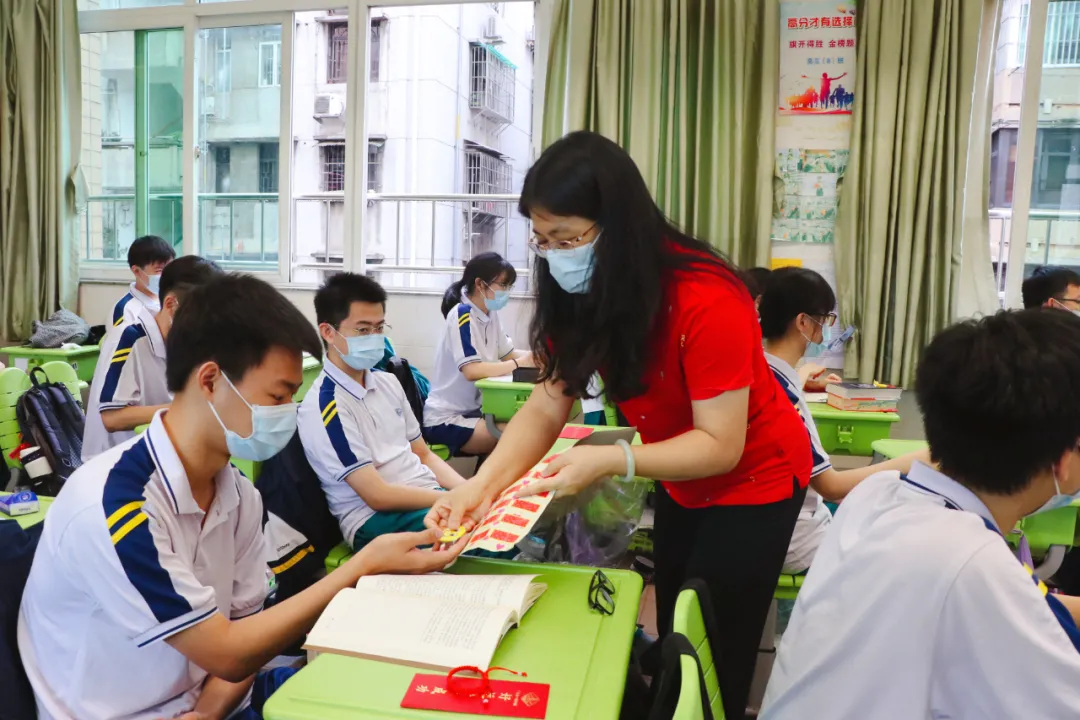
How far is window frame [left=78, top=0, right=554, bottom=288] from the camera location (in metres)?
4.43

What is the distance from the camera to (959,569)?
0.85m

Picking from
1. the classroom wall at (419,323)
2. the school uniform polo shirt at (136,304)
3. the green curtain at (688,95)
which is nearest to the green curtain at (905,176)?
the green curtain at (688,95)

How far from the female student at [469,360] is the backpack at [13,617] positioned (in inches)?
87.4

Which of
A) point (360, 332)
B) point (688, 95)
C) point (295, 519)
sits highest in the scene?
point (688, 95)

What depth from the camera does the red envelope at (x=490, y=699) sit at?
93 centimetres

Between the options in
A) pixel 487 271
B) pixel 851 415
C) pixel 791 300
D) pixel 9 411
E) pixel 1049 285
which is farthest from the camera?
pixel 487 271

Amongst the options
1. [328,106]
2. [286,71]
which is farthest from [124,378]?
[328,106]

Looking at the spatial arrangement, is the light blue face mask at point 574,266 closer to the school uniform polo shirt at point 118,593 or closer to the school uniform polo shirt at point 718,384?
the school uniform polo shirt at point 718,384

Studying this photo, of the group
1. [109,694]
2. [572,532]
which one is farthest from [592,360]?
[572,532]

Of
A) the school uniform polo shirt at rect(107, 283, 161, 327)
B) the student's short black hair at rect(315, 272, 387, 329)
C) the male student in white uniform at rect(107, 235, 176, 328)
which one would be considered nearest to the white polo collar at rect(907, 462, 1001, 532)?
the student's short black hair at rect(315, 272, 387, 329)

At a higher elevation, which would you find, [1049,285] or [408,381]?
[1049,285]

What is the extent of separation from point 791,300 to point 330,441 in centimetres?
118

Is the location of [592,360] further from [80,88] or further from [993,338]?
[80,88]

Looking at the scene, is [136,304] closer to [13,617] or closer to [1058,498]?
[13,617]
